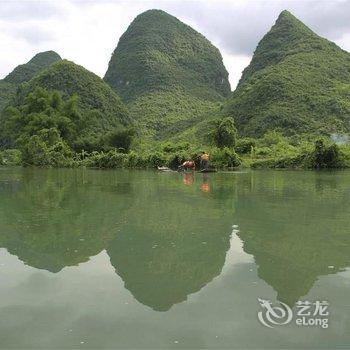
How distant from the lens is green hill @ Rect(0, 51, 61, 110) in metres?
99.9

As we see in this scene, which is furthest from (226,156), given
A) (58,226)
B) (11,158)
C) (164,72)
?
(164,72)

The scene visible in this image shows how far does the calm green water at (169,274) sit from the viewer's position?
3271mm

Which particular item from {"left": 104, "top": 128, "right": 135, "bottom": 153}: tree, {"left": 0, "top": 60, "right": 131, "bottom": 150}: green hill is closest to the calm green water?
{"left": 104, "top": 128, "right": 135, "bottom": 153}: tree

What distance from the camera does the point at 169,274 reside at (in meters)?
4.76

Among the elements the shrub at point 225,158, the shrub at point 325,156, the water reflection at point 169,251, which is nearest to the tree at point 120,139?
the shrub at point 225,158

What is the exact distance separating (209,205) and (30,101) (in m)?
41.0

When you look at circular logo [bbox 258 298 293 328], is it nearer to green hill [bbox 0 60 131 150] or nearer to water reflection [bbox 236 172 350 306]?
water reflection [bbox 236 172 350 306]

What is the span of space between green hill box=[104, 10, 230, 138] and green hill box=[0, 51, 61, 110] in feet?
56.9

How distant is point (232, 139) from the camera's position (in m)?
32.5

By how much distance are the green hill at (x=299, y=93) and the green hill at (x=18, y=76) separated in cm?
5593

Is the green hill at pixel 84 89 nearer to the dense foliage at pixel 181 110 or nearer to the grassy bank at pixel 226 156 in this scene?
the dense foliage at pixel 181 110

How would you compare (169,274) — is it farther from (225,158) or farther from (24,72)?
(24,72)

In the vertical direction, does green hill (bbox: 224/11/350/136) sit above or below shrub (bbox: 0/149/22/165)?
above

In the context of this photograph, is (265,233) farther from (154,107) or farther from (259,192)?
(154,107)
